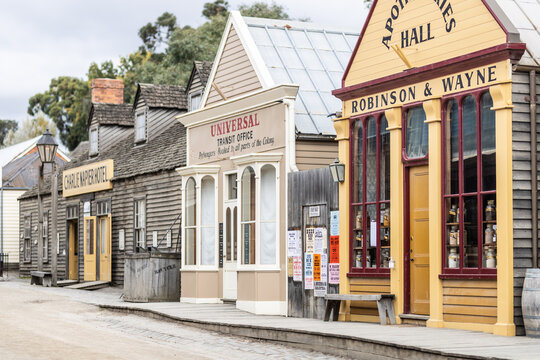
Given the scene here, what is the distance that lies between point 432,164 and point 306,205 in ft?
12.7

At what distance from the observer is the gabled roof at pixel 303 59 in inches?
729

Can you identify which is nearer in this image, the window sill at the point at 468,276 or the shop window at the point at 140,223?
the window sill at the point at 468,276

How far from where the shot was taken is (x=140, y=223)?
87.2 ft

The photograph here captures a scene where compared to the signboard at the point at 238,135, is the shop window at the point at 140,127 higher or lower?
higher

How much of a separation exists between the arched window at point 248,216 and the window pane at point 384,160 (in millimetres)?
4167

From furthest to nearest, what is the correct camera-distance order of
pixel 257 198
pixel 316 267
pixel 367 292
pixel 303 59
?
pixel 303 59
pixel 257 198
pixel 316 267
pixel 367 292

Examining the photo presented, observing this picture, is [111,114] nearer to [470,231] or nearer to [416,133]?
[416,133]

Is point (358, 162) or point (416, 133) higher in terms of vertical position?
point (416, 133)

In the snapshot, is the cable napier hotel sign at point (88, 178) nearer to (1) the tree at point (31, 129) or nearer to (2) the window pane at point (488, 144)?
(2) the window pane at point (488, 144)

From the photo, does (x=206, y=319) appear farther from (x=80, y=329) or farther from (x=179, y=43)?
(x=179, y=43)

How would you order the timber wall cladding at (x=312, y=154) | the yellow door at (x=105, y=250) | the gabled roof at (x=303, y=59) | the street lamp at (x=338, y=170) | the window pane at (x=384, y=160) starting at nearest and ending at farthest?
the window pane at (x=384, y=160) → the street lamp at (x=338, y=170) → the timber wall cladding at (x=312, y=154) → the gabled roof at (x=303, y=59) → the yellow door at (x=105, y=250)

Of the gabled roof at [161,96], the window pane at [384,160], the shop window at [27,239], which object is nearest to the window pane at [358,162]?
the window pane at [384,160]

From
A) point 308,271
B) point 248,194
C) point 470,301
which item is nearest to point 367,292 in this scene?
Result: point 308,271

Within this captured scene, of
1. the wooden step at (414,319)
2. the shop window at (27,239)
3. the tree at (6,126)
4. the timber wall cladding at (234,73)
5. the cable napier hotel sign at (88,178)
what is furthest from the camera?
the tree at (6,126)
